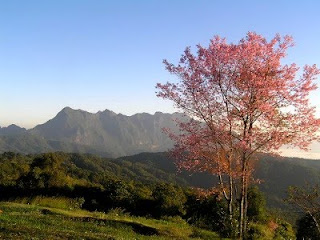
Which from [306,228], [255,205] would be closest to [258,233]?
[255,205]

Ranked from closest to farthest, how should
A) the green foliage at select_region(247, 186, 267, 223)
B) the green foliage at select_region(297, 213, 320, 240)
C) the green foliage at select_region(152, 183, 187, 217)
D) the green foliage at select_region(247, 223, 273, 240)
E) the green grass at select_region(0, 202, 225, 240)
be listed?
the green grass at select_region(0, 202, 225, 240) < the green foliage at select_region(247, 223, 273, 240) < the green foliage at select_region(152, 183, 187, 217) < the green foliage at select_region(247, 186, 267, 223) < the green foliage at select_region(297, 213, 320, 240)

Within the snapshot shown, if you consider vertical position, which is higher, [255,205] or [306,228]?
[255,205]

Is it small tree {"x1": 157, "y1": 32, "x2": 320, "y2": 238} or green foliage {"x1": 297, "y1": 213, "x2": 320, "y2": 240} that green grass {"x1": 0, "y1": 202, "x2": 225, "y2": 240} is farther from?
green foliage {"x1": 297, "y1": 213, "x2": 320, "y2": 240}

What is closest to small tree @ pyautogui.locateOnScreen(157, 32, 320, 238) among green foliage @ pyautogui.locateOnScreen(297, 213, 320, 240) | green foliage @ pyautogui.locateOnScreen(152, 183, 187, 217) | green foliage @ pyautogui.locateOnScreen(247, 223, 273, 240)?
green foliage @ pyautogui.locateOnScreen(247, 223, 273, 240)

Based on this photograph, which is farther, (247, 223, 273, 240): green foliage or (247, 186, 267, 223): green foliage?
(247, 186, 267, 223): green foliage

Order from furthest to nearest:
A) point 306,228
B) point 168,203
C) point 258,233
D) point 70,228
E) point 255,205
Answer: point 306,228 → point 255,205 → point 168,203 → point 258,233 → point 70,228

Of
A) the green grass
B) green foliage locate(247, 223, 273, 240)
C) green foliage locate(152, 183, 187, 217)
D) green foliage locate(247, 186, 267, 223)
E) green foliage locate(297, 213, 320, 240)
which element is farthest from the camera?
green foliage locate(297, 213, 320, 240)

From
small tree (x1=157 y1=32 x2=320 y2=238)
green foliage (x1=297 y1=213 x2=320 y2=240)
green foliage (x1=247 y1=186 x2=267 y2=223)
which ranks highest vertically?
small tree (x1=157 y1=32 x2=320 y2=238)

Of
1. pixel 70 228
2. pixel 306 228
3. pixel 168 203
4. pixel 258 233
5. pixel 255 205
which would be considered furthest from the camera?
pixel 306 228

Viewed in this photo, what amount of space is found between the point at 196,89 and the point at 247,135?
14.0 feet

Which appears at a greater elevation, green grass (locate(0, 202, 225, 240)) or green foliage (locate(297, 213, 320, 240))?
green grass (locate(0, 202, 225, 240))

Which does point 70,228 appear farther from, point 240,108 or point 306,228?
point 306,228

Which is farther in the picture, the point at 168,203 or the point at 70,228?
the point at 168,203

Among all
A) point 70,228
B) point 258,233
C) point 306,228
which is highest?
point 70,228
